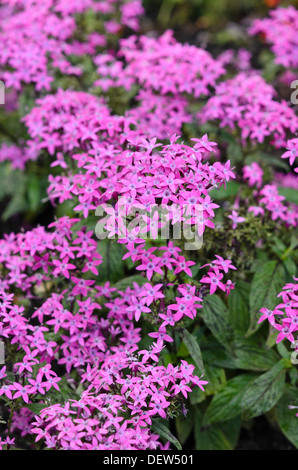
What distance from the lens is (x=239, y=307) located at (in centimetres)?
275

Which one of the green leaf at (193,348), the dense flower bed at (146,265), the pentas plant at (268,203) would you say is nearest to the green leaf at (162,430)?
the dense flower bed at (146,265)

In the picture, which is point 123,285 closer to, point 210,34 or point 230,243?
point 230,243

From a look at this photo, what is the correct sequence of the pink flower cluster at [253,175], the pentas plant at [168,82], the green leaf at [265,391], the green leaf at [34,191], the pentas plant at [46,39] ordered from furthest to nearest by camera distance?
the green leaf at [34,191] → the pentas plant at [46,39] → the pentas plant at [168,82] → the pink flower cluster at [253,175] → the green leaf at [265,391]

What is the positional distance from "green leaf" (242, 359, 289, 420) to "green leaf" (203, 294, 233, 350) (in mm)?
202

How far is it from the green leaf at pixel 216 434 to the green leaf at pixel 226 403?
10 cm

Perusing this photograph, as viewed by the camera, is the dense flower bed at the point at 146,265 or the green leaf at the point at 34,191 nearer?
the dense flower bed at the point at 146,265

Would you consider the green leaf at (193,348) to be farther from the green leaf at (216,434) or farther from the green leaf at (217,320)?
the green leaf at (216,434)

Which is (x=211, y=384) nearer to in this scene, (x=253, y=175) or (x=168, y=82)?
(x=253, y=175)

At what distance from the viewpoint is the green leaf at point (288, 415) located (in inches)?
97.7

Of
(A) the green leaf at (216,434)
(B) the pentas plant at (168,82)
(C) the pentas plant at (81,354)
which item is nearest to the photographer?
(C) the pentas plant at (81,354)

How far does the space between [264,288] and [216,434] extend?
28.4 inches

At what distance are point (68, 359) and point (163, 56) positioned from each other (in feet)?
6.53

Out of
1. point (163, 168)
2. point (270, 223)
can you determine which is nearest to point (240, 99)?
point (270, 223)

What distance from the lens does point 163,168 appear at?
218 cm
